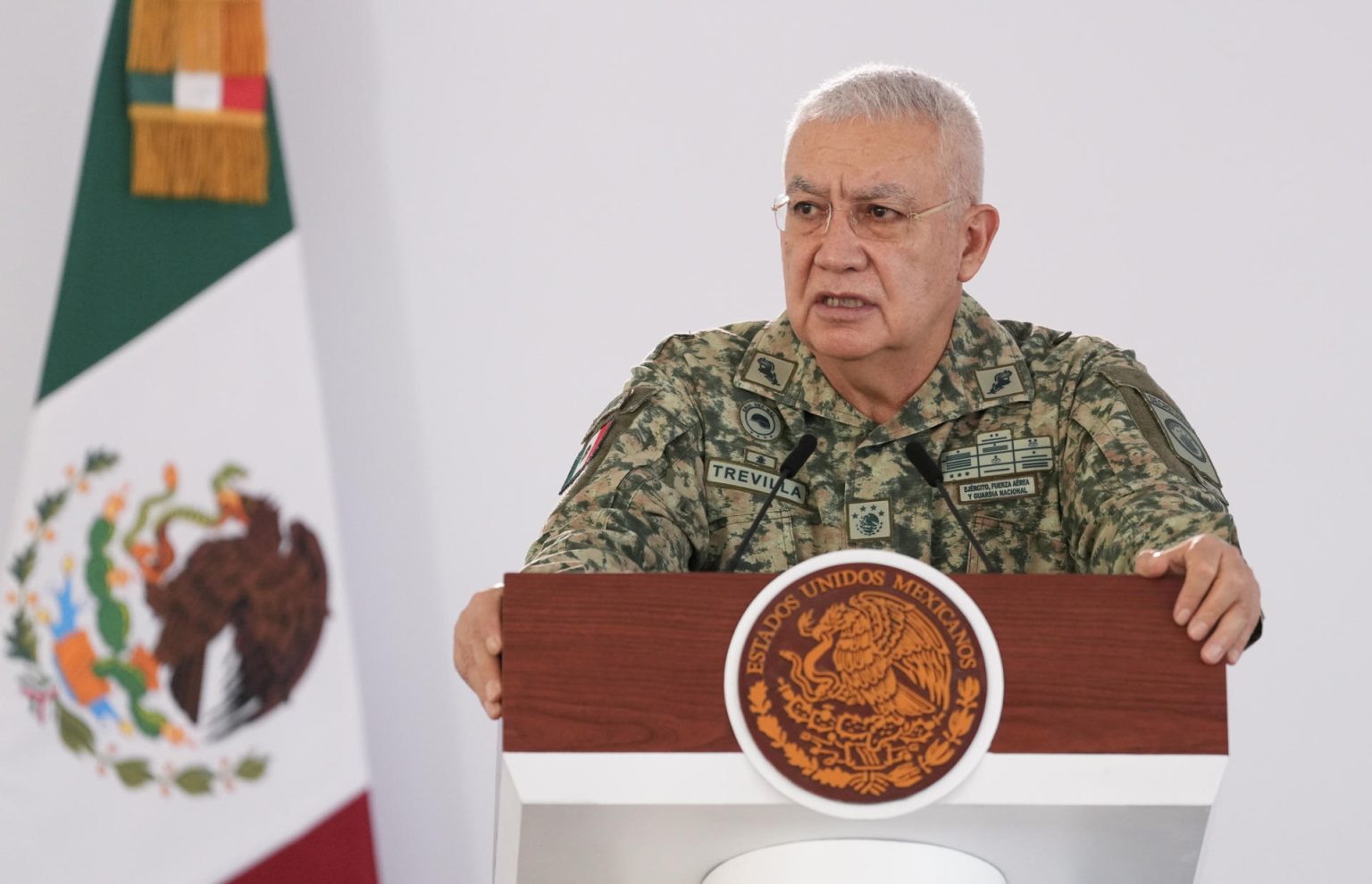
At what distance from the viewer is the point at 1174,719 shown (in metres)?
1.44

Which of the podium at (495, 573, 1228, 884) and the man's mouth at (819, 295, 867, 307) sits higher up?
the man's mouth at (819, 295, 867, 307)

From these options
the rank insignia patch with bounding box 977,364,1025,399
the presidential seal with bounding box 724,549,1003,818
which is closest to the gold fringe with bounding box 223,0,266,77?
the rank insignia patch with bounding box 977,364,1025,399

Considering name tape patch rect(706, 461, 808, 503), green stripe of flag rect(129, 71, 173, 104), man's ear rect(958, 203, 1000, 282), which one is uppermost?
green stripe of flag rect(129, 71, 173, 104)

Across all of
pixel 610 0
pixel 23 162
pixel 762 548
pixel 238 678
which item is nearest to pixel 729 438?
pixel 762 548

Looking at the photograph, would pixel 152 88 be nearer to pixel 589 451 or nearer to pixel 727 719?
pixel 589 451

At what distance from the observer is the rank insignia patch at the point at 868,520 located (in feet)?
7.59

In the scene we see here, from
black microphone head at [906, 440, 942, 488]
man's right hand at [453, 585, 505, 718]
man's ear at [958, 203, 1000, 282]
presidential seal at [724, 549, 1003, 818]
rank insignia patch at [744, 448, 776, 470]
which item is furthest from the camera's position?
man's ear at [958, 203, 1000, 282]

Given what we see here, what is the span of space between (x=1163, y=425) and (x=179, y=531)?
184 cm

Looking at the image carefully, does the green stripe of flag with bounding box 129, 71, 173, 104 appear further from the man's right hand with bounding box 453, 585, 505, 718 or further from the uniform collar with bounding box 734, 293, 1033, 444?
the man's right hand with bounding box 453, 585, 505, 718

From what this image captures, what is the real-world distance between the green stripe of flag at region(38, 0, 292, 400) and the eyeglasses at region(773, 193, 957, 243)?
4.06 ft

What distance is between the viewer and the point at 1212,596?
4.82ft

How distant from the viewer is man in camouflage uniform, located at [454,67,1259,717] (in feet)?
7.15

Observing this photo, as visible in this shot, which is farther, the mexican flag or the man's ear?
the mexican flag

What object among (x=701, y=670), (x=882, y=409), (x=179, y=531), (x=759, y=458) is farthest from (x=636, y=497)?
(x=179, y=531)
